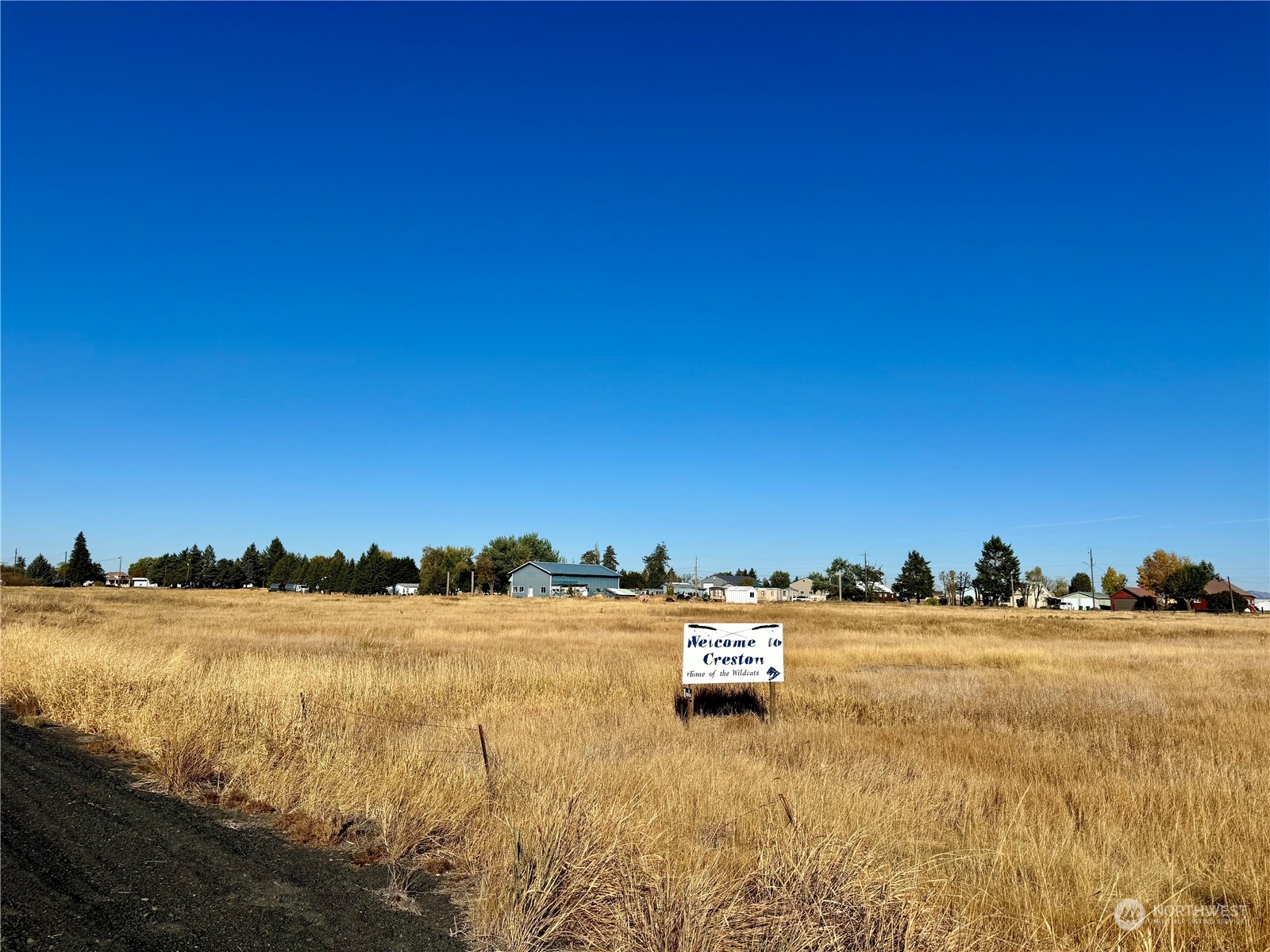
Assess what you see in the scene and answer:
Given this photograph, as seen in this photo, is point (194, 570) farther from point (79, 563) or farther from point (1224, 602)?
point (1224, 602)

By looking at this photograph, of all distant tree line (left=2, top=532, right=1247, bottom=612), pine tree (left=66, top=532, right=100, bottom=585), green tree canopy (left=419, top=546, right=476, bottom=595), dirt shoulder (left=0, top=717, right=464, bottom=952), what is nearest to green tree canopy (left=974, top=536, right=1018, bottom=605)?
distant tree line (left=2, top=532, right=1247, bottom=612)

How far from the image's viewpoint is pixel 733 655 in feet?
46.8

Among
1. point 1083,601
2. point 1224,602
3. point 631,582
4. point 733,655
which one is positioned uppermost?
point 733,655

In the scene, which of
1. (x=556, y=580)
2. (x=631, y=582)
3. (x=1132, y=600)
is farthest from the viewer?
(x=631, y=582)

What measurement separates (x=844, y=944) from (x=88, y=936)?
15.2ft

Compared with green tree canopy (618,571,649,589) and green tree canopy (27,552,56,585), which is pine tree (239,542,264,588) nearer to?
green tree canopy (27,552,56,585)

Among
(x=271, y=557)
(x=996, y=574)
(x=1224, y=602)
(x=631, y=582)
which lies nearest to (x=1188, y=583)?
(x=1224, y=602)

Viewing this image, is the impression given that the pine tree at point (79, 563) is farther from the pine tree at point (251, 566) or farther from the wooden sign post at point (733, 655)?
the wooden sign post at point (733, 655)

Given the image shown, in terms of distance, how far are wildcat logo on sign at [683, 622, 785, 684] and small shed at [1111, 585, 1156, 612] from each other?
131320 millimetres

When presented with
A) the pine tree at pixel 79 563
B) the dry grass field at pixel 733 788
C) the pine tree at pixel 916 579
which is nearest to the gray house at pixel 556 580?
the pine tree at pixel 916 579

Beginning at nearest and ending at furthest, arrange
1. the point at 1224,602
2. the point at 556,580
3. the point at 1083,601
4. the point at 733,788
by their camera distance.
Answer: the point at 733,788, the point at 1224,602, the point at 556,580, the point at 1083,601

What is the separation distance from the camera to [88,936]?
4676 mm

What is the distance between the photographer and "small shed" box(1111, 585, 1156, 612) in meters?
123

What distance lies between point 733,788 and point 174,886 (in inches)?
199
